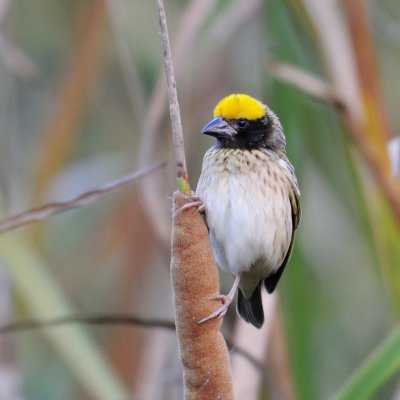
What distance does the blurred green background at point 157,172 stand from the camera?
7.27 ft

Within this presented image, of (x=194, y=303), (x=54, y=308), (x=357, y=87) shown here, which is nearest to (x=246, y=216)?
(x=357, y=87)

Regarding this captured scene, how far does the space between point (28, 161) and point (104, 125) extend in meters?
0.35

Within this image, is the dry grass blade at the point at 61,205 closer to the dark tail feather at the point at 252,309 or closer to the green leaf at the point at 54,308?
the green leaf at the point at 54,308

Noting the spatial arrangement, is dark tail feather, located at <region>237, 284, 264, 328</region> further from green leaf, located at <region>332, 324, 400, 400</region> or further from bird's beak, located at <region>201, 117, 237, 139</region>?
green leaf, located at <region>332, 324, 400, 400</region>

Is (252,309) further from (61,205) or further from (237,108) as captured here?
(61,205)

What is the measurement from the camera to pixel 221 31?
2.76 metres

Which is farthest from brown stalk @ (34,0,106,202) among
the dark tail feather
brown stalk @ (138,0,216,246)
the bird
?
the dark tail feather

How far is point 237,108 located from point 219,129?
84 millimetres

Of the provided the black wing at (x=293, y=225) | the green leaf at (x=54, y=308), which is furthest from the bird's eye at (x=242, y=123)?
the green leaf at (x=54, y=308)

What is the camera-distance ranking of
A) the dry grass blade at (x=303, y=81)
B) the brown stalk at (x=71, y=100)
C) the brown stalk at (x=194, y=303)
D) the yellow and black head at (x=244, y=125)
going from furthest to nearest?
the brown stalk at (x=71, y=100) → the yellow and black head at (x=244, y=125) → the dry grass blade at (x=303, y=81) → the brown stalk at (x=194, y=303)

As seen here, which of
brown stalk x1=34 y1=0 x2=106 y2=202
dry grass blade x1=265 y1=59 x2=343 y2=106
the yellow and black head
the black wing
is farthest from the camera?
brown stalk x1=34 y1=0 x2=106 y2=202

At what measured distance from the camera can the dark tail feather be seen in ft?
7.50

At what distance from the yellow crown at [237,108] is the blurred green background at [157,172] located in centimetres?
7

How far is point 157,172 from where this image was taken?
2471 mm
